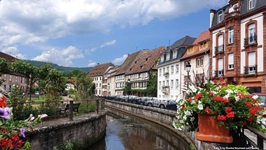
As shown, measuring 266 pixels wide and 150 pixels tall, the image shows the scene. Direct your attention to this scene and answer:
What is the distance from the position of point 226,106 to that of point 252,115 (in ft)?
1.31

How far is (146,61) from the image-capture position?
65250 millimetres

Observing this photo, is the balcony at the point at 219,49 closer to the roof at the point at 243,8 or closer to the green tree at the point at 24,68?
the roof at the point at 243,8

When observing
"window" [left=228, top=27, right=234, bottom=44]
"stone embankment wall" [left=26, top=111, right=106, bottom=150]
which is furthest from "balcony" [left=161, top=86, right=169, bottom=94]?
"stone embankment wall" [left=26, top=111, right=106, bottom=150]

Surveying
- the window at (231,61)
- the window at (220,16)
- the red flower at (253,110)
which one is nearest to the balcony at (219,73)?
the window at (231,61)

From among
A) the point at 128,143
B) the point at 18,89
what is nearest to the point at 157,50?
the point at 128,143

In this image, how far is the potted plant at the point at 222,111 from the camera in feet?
13.0

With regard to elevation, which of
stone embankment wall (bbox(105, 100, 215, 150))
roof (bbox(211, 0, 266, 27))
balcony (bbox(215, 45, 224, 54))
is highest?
roof (bbox(211, 0, 266, 27))

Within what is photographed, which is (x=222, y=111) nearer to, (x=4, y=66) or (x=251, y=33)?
(x=4, y=66)

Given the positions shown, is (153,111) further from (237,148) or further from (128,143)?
(237,148)

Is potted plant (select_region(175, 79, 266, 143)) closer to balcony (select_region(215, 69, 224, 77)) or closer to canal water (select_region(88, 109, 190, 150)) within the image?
canal water (select_region(88, 109, 190, 150))

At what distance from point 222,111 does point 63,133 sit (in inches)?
358

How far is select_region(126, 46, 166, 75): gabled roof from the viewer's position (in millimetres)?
60219

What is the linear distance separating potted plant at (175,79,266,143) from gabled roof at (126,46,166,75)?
54700 mm

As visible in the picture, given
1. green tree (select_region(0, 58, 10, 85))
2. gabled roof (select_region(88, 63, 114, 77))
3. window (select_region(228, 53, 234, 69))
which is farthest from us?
gabled roof (select_region(88, 63, 114, 77))
